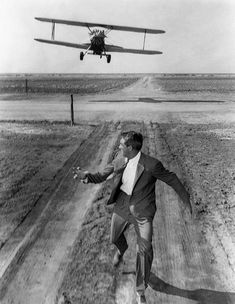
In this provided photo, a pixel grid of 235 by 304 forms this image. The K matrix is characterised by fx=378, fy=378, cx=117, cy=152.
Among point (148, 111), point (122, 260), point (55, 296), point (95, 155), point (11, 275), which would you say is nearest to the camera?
point (55, 296)

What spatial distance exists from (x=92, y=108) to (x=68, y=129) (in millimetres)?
8804

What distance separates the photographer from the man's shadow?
4.29 meters

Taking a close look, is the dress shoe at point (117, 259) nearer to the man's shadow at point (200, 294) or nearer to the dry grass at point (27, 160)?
the man's shadow at point (200, 294)

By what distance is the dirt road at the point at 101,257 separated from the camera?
4.42 m

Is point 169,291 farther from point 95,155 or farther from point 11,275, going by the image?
point 95,155

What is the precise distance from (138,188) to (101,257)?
1.55 meters

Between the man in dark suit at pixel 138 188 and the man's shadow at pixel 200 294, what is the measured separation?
0.45m

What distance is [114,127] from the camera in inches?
699

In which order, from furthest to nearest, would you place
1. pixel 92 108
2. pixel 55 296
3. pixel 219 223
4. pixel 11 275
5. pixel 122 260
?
1. pixel 92 108
2. pixel 219 223
3. pixel 122 260
4. pixel 11 275
5. pixel 55 296

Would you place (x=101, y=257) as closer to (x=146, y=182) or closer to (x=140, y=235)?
(x=140, y=235)

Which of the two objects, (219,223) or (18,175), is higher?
(219,223)

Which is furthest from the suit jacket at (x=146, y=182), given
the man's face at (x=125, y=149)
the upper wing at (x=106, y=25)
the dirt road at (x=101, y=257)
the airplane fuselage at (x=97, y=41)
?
the airplane fuselage at (x=97, y=41)

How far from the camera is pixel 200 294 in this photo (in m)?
4.41

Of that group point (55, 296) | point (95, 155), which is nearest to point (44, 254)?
point (55, 296)
